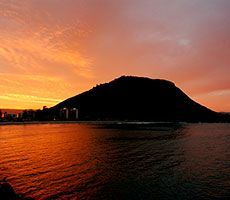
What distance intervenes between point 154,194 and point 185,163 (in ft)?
75.2

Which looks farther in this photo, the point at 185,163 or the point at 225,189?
the point at 185,163

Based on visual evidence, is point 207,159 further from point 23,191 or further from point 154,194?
point 23,191

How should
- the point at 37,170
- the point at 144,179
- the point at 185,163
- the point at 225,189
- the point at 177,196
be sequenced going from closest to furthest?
1. the point at 177,196
2. the point at 225,189
3. the point at 144,179
4. the point at 37,170
5. the point at 185,163

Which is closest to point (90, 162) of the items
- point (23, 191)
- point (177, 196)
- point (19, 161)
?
point (19, 161)

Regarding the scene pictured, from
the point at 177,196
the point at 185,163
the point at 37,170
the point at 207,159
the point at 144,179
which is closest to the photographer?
the point at 177,196

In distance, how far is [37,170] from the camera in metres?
44.8

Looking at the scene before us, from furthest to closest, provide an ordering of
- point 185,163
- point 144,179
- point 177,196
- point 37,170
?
point 185,163 → point 37,170 → point 144,179 → point 177,196

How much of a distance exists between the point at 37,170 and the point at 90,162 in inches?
464

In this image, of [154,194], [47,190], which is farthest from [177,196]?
[47,190]

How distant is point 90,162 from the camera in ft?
174

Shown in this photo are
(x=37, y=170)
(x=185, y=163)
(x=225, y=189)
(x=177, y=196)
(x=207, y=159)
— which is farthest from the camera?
(x=207, y=159)

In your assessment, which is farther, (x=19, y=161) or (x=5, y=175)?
(x=19, y=161)

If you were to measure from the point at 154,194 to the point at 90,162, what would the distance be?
2361 cm

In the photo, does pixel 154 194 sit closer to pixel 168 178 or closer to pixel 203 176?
pixel 168 178
